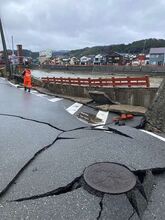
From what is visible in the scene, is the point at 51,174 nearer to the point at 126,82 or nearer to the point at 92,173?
the point at 92,173

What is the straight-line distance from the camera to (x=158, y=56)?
84.2 metres

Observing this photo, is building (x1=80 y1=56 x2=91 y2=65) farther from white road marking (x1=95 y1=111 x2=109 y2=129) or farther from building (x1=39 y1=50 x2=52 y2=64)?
white road marking (x1=95 y1=111 x2=109 y2=129)

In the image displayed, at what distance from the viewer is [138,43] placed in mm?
162875

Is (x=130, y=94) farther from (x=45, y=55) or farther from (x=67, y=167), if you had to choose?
(x=45, y=55)

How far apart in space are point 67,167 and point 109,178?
0.82 metres

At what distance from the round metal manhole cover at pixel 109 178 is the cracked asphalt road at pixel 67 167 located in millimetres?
120

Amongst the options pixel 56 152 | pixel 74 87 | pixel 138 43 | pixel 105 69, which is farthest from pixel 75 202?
pixel 138 43

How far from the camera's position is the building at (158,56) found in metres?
82.6

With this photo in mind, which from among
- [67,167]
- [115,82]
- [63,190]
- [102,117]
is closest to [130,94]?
[115,82]

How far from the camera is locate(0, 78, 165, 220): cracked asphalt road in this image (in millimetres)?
3408

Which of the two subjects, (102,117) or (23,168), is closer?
(23,168)

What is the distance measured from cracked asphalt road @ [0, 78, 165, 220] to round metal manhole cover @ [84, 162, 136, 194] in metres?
0.12

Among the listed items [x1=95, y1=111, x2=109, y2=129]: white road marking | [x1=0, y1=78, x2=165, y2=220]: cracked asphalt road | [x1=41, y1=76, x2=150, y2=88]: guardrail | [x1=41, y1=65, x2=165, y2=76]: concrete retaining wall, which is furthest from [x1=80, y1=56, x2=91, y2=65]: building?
[x1=0, y1=78, x2=165, y2=220]: cracked asphalt road

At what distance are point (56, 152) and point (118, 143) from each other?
1420mm
